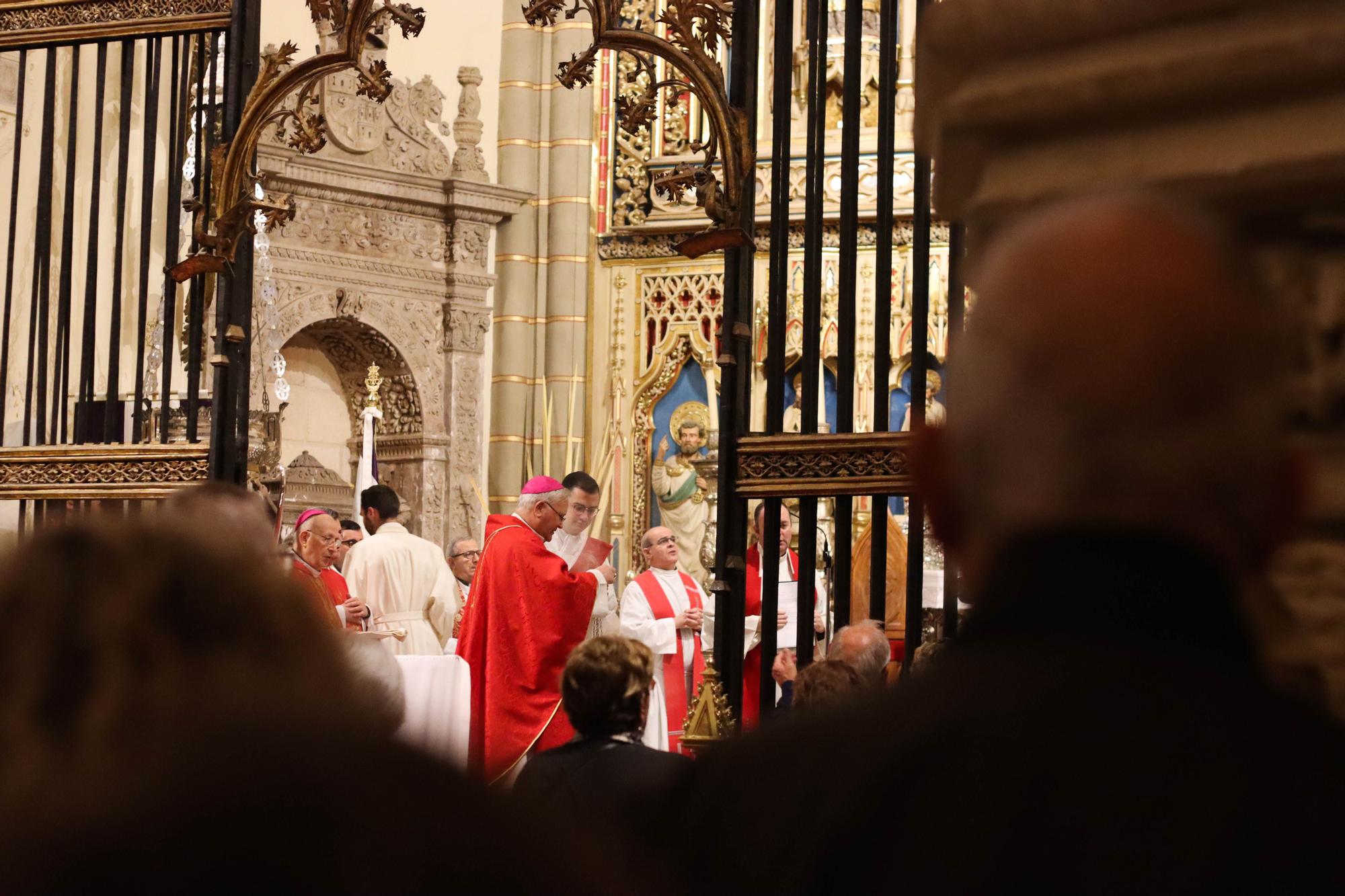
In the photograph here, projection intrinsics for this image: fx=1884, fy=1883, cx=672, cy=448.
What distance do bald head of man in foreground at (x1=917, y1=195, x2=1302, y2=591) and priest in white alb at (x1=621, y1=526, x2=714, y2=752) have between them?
24.2ft

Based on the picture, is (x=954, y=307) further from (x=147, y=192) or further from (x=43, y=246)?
(x=43, y=246)

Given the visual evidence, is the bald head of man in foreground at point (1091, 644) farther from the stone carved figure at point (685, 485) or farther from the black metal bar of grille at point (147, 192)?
the stone carved figure at point (685, 485)

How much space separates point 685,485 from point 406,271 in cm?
257

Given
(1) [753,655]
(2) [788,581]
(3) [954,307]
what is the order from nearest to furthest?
(3) [954,307], (1) [753,655], (2) [788,581]

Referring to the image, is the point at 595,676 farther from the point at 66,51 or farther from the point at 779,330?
the point at 66,51

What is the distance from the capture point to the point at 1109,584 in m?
1.23

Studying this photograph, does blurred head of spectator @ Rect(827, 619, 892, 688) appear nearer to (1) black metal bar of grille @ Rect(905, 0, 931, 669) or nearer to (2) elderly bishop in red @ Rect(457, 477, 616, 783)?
(1) black metal bar of grille @ Rect(905, 0, 931, 669)

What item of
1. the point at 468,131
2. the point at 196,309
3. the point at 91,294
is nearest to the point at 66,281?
the point at 91,294

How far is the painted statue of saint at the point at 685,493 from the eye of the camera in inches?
543

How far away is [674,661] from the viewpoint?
902 centimetres

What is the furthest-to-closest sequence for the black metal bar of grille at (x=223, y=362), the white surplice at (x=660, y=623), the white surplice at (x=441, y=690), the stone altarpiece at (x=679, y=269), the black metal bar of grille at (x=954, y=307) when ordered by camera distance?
the stone altarpiece at (x=679, y=269)
the white surplice at (x=660, y=623)
the white surplice at (x=441, y=690)
the black metal bar of grille at (x=223, y=362)
the black metal bar of grille at (x=954, y=307)

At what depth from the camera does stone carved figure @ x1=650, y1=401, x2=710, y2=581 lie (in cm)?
1379

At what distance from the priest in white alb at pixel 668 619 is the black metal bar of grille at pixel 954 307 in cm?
371

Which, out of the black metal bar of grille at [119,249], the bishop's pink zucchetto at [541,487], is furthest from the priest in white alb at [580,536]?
the black metal bar of grille at [119,249]
